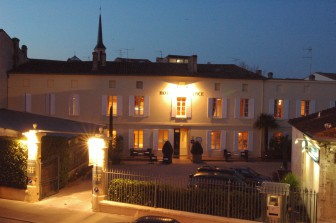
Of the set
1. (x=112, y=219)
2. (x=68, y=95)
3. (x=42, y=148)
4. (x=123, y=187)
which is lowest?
(x=112, y=219)

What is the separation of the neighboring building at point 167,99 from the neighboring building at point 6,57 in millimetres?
490

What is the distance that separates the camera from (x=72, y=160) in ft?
64.7

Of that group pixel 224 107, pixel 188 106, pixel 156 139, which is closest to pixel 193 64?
pixel 188 106

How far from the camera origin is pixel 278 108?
30938 millimetres

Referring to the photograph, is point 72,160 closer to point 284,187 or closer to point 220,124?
point 284,187

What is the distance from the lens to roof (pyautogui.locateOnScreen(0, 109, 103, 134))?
1986 cm

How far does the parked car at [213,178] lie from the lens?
13.7 metres

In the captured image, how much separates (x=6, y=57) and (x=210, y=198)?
20.7 meters

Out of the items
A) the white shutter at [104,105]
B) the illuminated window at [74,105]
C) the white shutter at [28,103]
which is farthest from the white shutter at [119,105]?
the white shutter at [28,103]

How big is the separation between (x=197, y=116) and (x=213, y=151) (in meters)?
2.72

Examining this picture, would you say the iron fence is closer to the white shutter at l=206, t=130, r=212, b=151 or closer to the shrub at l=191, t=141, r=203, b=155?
the shrub at l=191, t=141, r=203, b=155

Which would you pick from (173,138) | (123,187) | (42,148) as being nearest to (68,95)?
(173,138)

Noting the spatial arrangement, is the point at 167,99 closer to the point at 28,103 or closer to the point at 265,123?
the point at 265,123

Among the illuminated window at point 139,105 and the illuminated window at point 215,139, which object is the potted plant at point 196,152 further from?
the illuminated window at point 139,105
